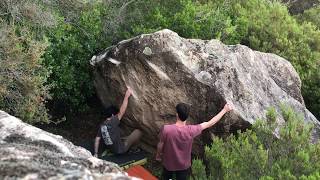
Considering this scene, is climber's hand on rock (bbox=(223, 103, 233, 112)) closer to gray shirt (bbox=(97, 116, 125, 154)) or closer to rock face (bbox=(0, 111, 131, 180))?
gray shirt (bbox=(97, 116, 125, 154))

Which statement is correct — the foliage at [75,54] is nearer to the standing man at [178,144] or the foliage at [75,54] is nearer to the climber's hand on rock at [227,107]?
the standing man at [178,144]

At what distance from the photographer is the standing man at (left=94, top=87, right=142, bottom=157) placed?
841 cm

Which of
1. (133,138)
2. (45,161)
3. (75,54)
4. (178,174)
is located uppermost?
(45,161)

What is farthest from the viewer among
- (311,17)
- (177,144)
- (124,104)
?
(311,17)

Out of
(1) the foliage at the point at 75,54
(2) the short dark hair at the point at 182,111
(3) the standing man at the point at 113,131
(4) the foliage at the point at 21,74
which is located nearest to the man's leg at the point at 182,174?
(2) the short dark hair at the point at 182,111

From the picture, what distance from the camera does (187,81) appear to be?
8.36 m

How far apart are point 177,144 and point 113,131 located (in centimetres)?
161

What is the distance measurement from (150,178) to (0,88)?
8.74ft

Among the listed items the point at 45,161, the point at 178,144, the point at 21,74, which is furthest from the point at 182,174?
the point at 45,161

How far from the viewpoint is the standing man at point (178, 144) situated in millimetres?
7105

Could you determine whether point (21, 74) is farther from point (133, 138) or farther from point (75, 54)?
point (133, 138)

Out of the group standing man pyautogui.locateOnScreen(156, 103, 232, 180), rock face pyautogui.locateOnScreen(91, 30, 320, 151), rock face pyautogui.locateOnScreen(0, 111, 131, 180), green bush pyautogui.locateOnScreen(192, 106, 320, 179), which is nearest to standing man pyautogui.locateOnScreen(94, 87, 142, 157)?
rock face pyautogui.locateOnScreen(91, 30, 320, 151)

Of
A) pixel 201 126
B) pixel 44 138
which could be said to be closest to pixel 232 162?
pixel 201 126

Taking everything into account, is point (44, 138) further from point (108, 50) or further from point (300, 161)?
point (108, 50)
